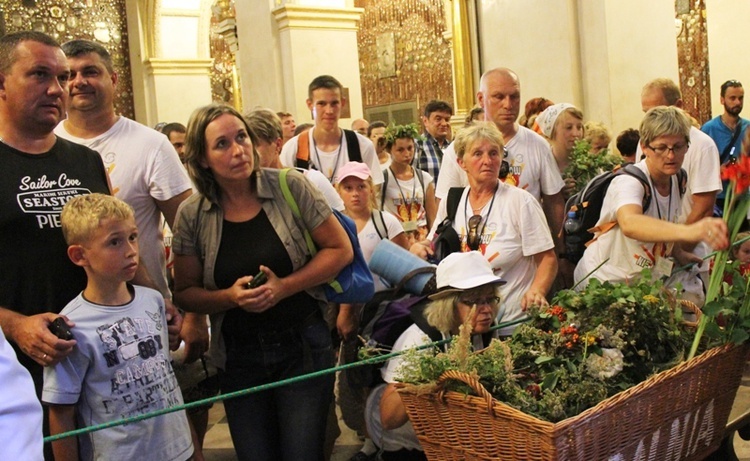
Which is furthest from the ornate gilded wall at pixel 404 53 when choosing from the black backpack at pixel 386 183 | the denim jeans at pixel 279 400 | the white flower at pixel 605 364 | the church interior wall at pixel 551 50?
the white flower at pixel 605 364

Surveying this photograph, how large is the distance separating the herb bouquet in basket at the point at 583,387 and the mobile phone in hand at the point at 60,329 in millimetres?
1085

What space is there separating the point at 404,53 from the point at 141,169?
14.1 meters

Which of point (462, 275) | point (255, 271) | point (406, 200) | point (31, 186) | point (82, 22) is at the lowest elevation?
point (462, 275)

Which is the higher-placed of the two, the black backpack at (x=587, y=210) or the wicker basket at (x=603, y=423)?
the black backpack at (x=587, y=210)

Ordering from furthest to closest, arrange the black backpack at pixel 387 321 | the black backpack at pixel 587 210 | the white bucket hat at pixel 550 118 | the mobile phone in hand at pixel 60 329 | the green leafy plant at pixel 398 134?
the green leafy plant at pixel 398 134
the white bucket hat at pixel 550 118
the black backpack at pixel 587 210
the black backpack at pixel 387 321
the mobile phone in hand at pixel 60 329

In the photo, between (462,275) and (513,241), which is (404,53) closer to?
Answer: (513,241)

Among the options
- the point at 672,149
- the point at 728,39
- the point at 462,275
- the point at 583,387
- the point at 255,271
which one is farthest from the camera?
the point at 728,39

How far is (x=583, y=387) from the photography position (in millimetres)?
2682

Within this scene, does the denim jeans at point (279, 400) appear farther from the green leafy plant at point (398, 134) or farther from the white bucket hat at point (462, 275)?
the green leafy plant at point (398, 134)

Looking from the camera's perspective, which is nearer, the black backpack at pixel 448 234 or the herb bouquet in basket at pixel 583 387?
the herb bouquet in basket at pixel 583 387

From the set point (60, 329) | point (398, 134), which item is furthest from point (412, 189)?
point (60, 329)

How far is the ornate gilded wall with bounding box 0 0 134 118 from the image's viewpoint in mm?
15477

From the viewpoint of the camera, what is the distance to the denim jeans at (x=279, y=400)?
10.7 ft

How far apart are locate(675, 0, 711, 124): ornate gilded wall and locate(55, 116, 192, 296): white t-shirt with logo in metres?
12.1
